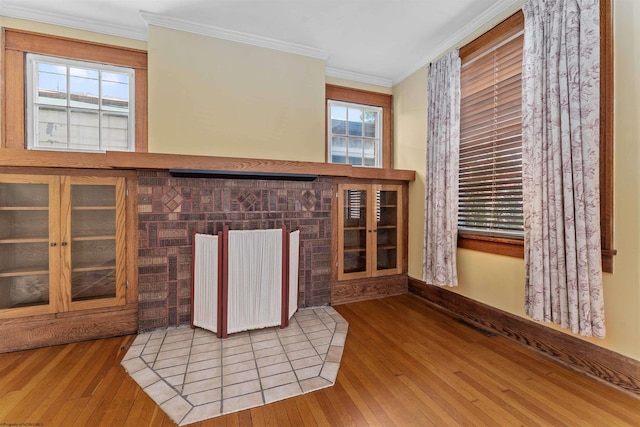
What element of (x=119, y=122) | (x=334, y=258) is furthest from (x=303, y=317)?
(x=119, y=122)

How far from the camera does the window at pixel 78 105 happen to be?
8.28ft

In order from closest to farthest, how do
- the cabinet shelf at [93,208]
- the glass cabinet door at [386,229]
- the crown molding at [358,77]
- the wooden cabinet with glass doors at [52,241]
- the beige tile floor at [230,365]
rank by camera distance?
the beige tile floor at [230,365] < the wooden cabinet with glass doors at [52,241] < the cabinet shelf at [93,208] < the glass cabinet door at [386,229] < the crown molding at [358,77]

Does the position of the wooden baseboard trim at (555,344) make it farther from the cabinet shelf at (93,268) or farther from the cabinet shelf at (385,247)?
the cabinet shelf at (93,268)

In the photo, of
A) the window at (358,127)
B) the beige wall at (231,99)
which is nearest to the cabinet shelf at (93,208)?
the beige wall at (231,99)

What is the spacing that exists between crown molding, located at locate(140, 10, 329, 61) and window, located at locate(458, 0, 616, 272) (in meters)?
1.56

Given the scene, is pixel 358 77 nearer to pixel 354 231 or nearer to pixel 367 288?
pixel 354 231

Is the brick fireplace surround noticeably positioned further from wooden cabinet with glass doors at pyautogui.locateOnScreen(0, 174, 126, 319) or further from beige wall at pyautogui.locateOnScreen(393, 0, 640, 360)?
beige wall at pyautogui.locateOnScreen(393, 0, 640, 360)

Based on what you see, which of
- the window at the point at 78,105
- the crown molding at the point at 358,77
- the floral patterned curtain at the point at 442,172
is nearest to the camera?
the window at the point at 78,105

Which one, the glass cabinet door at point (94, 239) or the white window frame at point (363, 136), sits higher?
the white window frame at point (363, 136)

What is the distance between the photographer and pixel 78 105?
2.62 m

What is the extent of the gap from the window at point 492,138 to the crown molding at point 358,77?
1.16 metres

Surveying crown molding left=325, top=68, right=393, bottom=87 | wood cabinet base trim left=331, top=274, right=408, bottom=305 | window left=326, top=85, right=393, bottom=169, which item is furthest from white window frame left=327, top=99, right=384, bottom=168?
wood cabinet base trim left=331, top=274, right=408, bottom=305

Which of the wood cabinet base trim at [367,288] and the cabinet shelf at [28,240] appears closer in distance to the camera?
the cabinet shelf at [28,240]

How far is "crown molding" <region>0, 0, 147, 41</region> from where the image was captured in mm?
2371
